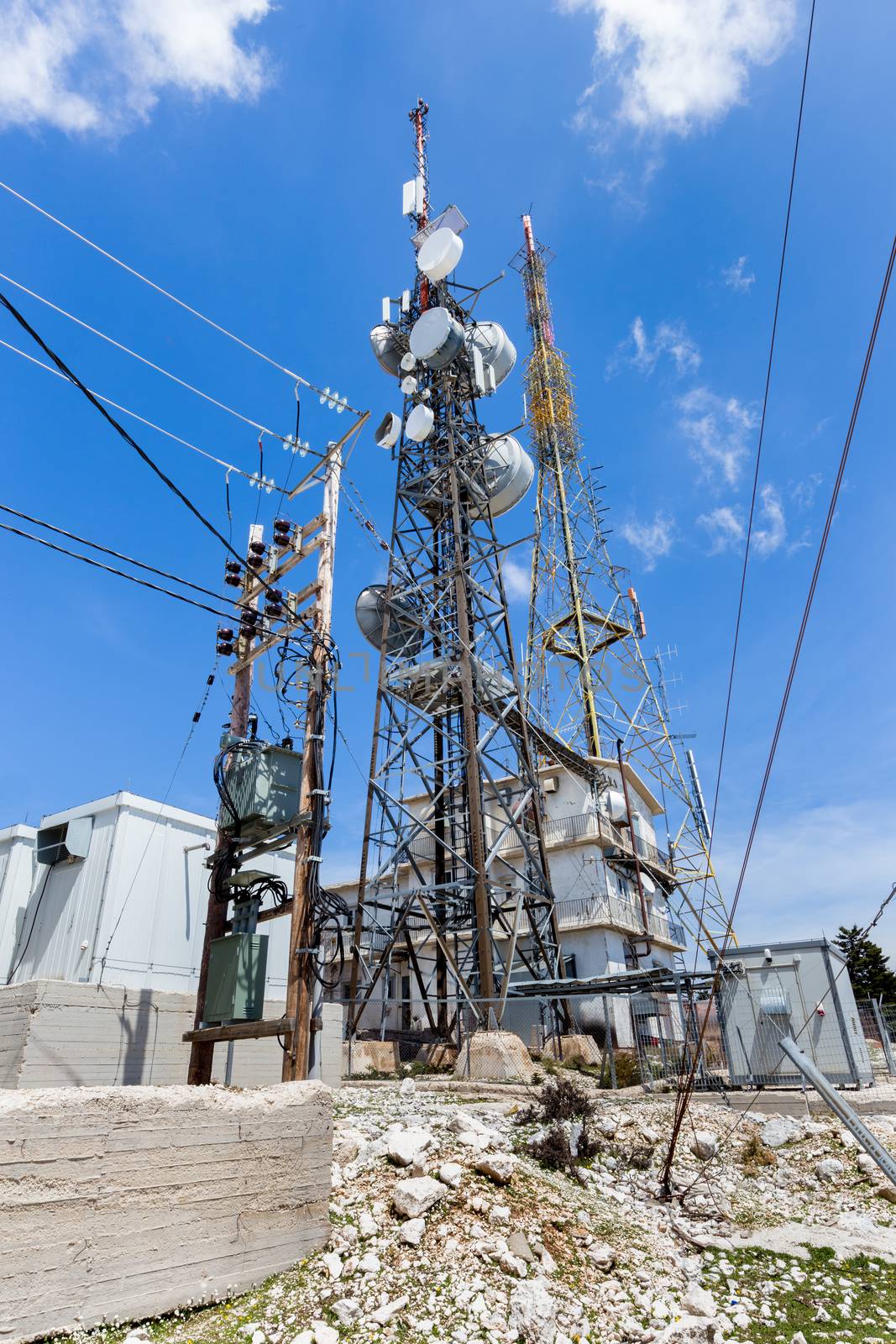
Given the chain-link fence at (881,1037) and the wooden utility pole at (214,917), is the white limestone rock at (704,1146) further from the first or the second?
the chain-link fence at (881,1037)

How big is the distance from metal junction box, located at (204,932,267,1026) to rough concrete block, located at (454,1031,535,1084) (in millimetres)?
6757

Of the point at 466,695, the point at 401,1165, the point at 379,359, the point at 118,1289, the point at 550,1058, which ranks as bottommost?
the point at 118,1289

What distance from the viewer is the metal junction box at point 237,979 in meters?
10.8

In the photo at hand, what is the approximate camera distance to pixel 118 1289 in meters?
5.60

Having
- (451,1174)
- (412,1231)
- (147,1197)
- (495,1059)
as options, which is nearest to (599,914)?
(495,1059)

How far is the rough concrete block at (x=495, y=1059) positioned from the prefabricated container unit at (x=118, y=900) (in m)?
7.91

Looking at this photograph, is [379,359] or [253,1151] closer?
[253,1151]

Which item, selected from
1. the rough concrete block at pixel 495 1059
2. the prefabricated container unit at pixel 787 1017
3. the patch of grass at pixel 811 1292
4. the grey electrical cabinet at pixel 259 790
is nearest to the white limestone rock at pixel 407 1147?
the patch of grass at pixel 811 1292

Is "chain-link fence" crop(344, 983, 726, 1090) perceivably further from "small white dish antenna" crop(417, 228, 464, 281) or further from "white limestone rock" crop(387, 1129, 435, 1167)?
"small white dish antenna" crop(417, 228, 464, 281)

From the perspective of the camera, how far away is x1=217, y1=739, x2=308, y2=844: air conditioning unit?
1149 cm

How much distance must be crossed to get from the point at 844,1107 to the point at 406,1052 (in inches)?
752

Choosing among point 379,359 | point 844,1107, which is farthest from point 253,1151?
point 379,359

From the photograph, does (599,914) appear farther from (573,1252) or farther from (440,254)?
(440,254)

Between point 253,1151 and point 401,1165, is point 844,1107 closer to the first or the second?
point 401,1165
